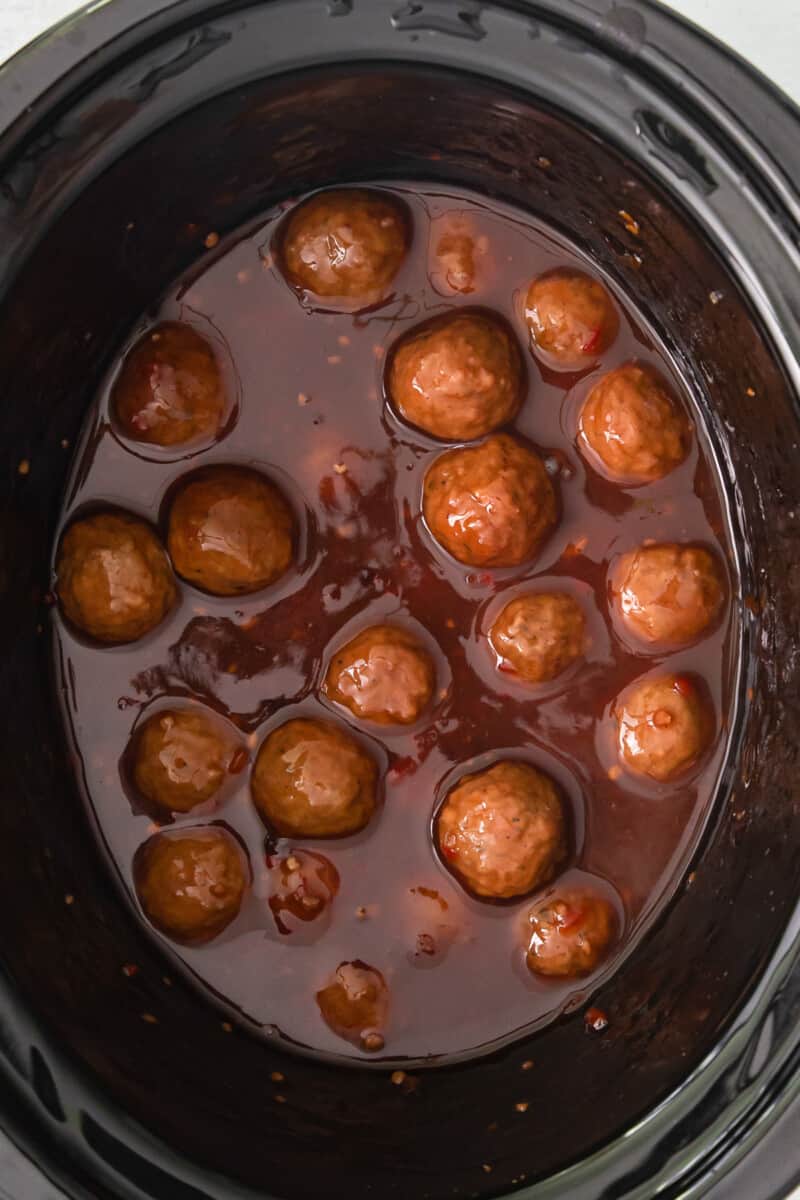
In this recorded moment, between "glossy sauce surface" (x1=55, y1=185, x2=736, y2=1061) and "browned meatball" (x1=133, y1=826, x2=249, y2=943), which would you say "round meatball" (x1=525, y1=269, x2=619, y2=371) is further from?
"browned meatball" (x1=133, y1=826, x2=249, y2=943)

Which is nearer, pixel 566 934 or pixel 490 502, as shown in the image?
pixel 490 502

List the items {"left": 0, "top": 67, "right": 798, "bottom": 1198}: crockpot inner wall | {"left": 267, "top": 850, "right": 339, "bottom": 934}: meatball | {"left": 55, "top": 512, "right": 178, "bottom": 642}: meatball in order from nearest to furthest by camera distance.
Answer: {"left": 0, "top": 67, "right": 798, "bottom": 1198}: crockpot inner wall, {"left": 55, "top": 512, "right": 178, "bottom": 642}: meatball, {"left": 267, "top": 850, "right": 339, "bottom": 934}: meatball

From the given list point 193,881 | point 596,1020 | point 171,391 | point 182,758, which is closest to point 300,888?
point 193,881

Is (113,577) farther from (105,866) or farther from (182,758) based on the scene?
(105,866)

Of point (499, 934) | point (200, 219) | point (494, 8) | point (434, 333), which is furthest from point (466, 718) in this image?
point (494, 8)

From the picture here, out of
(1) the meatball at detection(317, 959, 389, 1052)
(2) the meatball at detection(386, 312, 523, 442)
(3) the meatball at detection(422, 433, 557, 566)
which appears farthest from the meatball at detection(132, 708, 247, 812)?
(2) the meatball at detection(386, 312, 523, 442)

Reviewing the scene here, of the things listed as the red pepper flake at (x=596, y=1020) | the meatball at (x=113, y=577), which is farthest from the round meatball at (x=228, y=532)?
the red pepper flake at (x=596, y=1020)

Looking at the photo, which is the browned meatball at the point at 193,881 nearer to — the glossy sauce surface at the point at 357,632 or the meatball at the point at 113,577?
the glossy sauce surface at the point at 357,632
